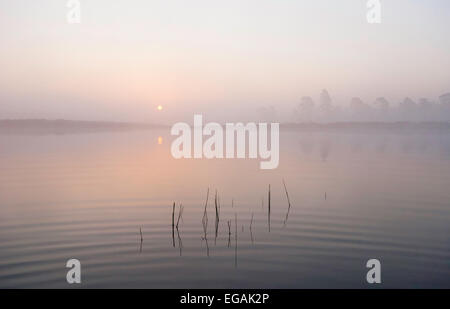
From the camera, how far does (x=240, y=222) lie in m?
18.8

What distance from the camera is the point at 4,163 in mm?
47344

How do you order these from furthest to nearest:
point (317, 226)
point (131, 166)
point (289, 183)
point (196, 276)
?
point (131, 166) < point (289, 183) < point (317, 226) < point (196, 276)

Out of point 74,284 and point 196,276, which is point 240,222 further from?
point 74,284

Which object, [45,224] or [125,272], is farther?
[45,224]

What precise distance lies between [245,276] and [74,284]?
424 cm

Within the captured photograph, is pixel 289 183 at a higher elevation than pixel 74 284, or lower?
higher

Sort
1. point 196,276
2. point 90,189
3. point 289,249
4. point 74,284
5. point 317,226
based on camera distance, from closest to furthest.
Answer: point 74,284, point 196,276, point 289,249, point 317,226, point 90,189

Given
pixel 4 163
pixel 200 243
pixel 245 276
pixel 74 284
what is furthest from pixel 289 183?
pixel 4 163
